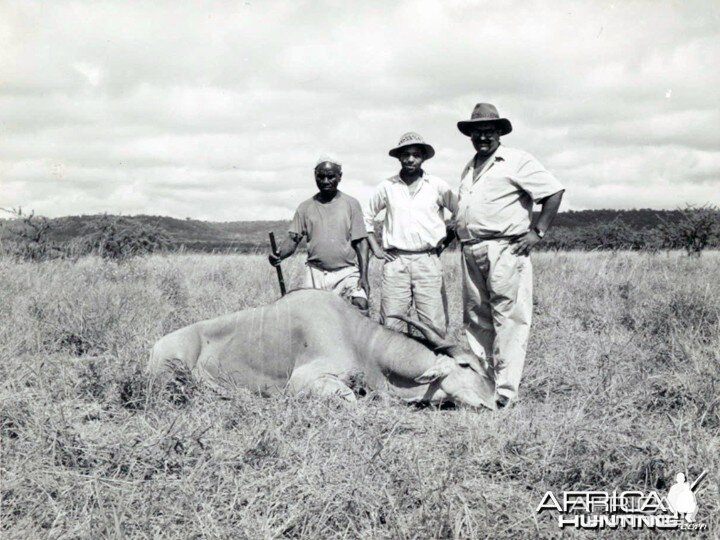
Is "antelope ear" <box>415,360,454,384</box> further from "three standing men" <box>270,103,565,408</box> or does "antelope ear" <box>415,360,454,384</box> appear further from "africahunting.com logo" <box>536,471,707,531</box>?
"africahunting.com logo" <box>536,471,707,531</box>

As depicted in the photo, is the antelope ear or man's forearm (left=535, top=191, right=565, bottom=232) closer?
the antelope ear

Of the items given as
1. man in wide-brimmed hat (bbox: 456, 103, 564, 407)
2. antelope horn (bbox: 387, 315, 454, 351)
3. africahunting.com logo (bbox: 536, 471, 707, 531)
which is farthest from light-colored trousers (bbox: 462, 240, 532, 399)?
africahunting.com logo (bbox: 536, 471, 707, 531)

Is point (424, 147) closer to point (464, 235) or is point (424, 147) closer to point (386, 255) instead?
point (386, 255)

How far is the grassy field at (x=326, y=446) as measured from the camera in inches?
114

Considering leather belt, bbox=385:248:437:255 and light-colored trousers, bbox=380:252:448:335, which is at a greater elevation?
leather belt, bbox=385:248:437:255

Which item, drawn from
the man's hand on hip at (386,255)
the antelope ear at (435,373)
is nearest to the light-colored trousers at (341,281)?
the man's hand on hip at (386,255)

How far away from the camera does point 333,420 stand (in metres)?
4.13

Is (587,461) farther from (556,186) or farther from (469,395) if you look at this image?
(556,186)

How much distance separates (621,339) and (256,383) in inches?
152

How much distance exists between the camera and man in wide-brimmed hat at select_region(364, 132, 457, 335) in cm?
622

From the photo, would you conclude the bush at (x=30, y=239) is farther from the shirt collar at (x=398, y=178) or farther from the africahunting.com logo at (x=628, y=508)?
the africahunting.com logo at (x=628, y=508)

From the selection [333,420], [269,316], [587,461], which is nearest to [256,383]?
[269,316]

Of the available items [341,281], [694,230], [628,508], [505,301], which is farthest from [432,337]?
[694,230]

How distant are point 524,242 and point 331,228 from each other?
1989 mm
